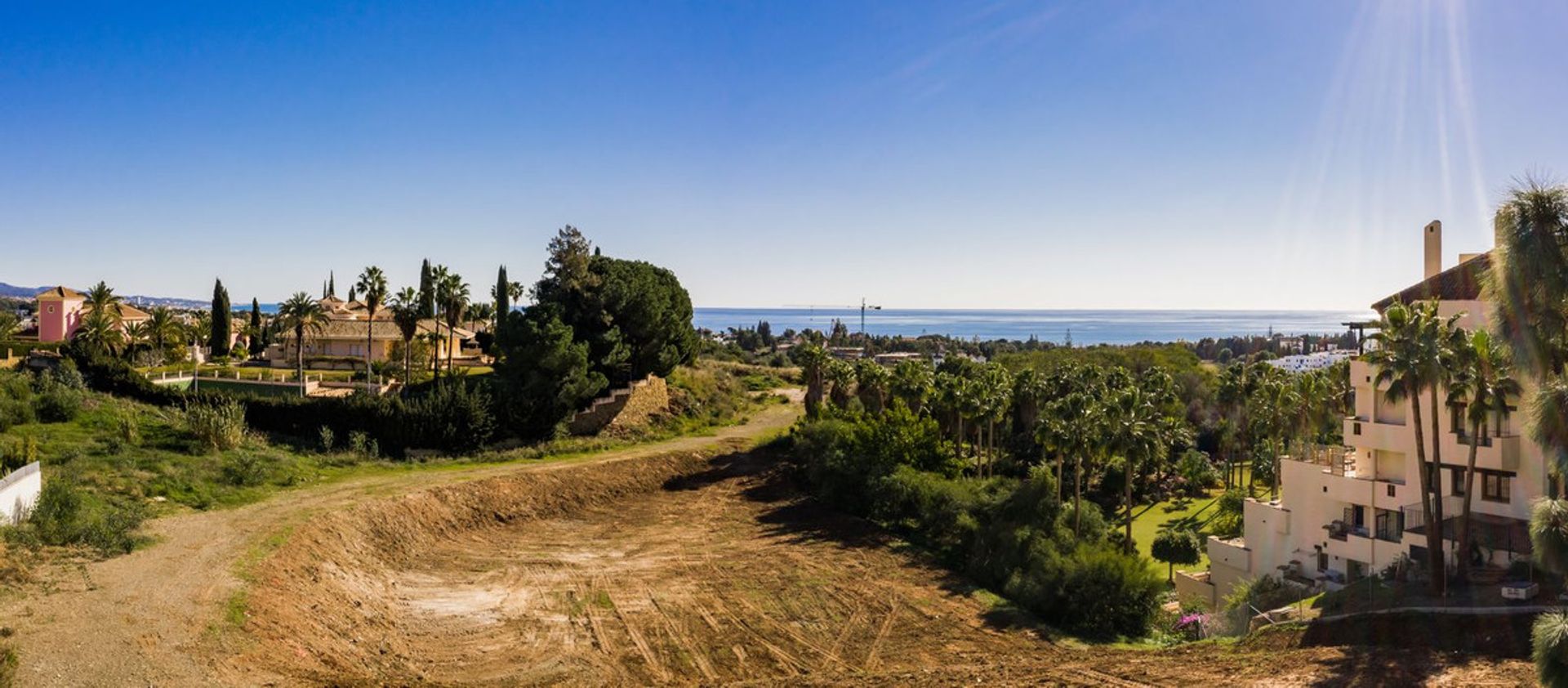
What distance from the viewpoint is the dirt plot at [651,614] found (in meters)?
18.0

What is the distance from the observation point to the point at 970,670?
62.0ft

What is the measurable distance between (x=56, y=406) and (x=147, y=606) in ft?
72.7

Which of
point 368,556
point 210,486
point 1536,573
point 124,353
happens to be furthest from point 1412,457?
point 124,353

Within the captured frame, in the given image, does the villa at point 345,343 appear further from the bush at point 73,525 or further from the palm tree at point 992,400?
the palm tree at point 992,400

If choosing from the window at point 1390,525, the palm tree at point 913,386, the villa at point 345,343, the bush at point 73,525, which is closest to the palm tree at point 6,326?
the villa at point 345,343

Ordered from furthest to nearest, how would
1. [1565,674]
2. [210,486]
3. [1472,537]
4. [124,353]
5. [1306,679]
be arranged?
[124,353]
[210,486]
[1472,537]
[1306,679]
[1565,674]

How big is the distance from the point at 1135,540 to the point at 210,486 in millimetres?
35692

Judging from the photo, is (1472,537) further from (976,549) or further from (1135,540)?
(1135,540)

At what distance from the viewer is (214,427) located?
112 ft

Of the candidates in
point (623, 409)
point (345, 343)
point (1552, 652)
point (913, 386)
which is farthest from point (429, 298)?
point (1552, 652)

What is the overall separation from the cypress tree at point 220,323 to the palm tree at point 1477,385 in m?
72.0

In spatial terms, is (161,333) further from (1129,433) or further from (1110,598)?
(1110,598)

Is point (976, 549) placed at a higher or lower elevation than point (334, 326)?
lower

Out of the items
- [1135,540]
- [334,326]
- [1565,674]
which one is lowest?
[1135,540]
